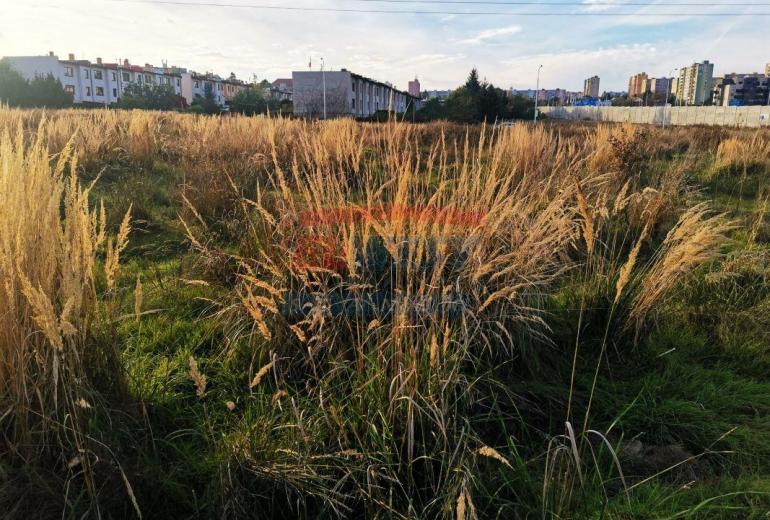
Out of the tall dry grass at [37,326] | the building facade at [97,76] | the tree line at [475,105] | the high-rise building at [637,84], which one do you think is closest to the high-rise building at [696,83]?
the high-rise building at [637,84]

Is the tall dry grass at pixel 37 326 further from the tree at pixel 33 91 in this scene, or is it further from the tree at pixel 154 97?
the tree at pixel 154 97

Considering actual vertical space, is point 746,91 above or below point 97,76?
above

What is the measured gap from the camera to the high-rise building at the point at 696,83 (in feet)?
252

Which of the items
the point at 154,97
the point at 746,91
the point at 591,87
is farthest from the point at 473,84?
the point at 591,87

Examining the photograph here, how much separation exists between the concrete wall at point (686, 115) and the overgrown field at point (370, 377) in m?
24.8

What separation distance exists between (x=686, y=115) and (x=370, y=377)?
46.6 metres

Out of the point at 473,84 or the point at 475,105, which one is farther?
the point at 473,84

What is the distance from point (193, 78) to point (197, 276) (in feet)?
270

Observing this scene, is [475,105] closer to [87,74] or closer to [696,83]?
[87,74]

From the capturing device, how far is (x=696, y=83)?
257ft

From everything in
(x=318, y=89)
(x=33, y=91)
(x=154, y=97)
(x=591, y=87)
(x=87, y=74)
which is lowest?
(x=33, y=91)

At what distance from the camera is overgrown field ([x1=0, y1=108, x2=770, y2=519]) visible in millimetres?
1386

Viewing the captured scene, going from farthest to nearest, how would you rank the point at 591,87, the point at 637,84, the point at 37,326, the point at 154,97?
the point at 591,87 → the point at 637,84 → the point at 154,97 → the point at 37,326

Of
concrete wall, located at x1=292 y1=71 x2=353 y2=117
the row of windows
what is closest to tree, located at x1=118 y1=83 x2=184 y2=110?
concrete wall, located at x1=292 y1=71 x2=353 y2=117
